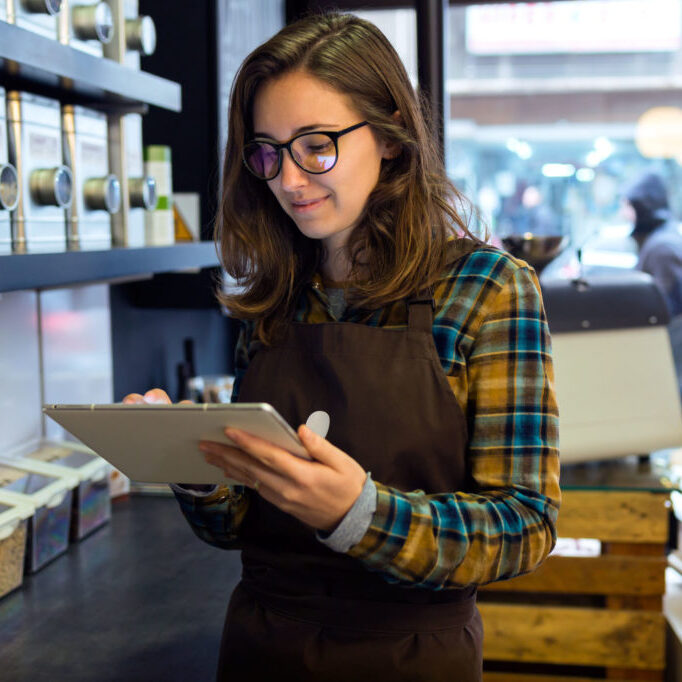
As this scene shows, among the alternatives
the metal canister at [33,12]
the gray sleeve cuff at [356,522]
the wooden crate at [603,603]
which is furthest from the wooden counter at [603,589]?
the metal canister at [33,12]

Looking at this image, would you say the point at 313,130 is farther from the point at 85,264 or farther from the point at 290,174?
the point at 85,264

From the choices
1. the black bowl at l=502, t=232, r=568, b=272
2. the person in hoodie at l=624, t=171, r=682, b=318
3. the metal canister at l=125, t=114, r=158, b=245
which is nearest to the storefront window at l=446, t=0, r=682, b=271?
the person in hoodie at l=624, t=171, r=682, b=318

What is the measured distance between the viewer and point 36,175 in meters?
1.60

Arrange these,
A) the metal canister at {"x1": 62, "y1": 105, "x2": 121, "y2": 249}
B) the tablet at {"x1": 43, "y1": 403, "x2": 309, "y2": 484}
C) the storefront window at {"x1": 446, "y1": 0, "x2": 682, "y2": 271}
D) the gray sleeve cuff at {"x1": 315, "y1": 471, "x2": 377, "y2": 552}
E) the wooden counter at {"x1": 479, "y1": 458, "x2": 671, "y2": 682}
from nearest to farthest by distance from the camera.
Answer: the tablet at {"x1": 43, "y1": 403, "x2": 309, "y2": 484} < the gray sleeve cuff at {"x1": 315, "y1": 471, "x2": 377, "y2": 552} < the metal canister at {"x1": 62, "y1": 105, "x2": 121, "y2": 249} < the wooden counter at {"x1": 479, "y1": 458, "x2": 671, "y2": 682} < the storefront window at {"x1": 446, "y1": 0, "x2": 682, "y2": 271}

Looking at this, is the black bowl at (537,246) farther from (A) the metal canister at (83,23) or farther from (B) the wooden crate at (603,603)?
(A) the metal canister at (83,23)

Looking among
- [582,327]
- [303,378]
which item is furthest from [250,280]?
[582,327]

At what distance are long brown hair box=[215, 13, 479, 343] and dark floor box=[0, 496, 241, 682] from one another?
55cm

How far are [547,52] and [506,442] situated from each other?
136 inches

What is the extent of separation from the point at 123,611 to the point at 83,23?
1072 mm

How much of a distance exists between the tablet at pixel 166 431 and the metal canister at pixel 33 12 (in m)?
0.75

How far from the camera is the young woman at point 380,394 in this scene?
1.16 metres

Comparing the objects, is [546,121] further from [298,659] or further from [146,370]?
[298,659]

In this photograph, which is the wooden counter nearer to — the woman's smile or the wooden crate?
the wooden crate

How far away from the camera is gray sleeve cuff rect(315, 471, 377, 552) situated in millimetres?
1073
